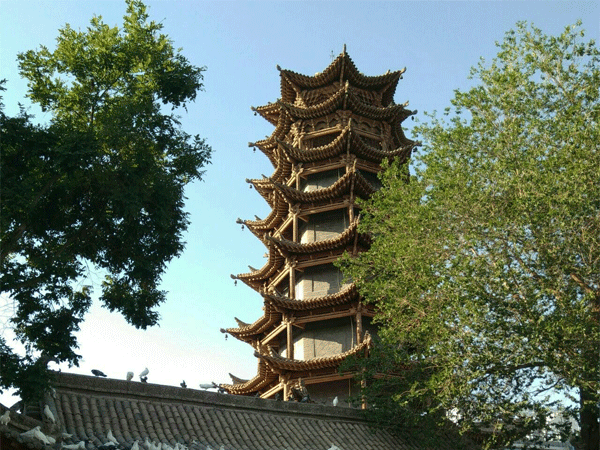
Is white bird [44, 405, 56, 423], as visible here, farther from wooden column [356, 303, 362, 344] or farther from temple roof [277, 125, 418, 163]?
temple roof [277, 125, 418, 163]

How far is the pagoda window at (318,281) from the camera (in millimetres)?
23656

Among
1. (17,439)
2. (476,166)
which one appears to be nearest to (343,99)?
(476,166)

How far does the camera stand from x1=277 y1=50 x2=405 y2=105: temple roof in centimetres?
2719

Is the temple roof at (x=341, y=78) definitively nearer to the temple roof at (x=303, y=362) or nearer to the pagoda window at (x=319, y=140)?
the pagoda window at (x=319, y=140)

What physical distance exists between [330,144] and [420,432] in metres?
12.3

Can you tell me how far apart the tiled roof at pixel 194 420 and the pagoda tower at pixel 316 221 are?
5.05 m

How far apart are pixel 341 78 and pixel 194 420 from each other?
1694 cm

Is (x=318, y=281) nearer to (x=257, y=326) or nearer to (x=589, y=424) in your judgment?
(x=257, y=326)

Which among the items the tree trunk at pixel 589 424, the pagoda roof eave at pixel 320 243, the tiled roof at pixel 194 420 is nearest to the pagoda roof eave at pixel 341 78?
the pagoda roof eave at pixel 320 243

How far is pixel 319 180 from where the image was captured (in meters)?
26.2

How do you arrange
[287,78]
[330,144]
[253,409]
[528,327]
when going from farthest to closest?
1. [287,78]
2. [330,144]
3. [253,409]
4. [528,327]

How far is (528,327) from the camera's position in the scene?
1291 cm

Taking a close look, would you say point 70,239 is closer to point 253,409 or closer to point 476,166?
point 253,409

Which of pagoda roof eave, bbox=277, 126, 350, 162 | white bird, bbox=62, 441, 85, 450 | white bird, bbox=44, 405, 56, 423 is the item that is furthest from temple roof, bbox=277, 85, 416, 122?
white bird, bbox=62, 441, 85, 450
